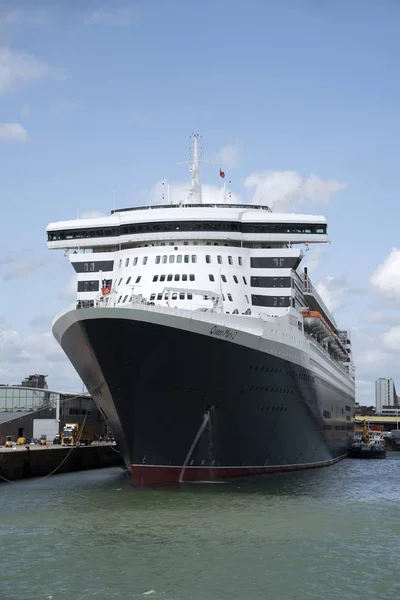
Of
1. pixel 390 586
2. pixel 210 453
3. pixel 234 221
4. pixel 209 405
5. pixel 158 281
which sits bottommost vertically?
pixel 390 586

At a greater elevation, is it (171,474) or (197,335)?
(197,335)

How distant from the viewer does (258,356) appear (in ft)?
98.4

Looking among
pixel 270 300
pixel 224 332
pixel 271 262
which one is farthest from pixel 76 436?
pixel 224 332

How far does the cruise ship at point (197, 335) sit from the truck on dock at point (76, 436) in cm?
1805

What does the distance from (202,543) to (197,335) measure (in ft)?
30.4

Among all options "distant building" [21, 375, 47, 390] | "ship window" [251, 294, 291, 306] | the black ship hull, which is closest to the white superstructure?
"ship window" [251, 294, 291, 306]

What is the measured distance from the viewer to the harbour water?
16.3m

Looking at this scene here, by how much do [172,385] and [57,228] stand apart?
1404cm

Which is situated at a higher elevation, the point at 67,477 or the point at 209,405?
the point at 209,405

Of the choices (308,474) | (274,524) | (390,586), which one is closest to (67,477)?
(308,474)

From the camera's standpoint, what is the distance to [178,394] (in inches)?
1105

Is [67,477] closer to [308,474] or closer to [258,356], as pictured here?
[308,474]

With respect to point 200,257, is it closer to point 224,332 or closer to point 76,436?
point 224,332

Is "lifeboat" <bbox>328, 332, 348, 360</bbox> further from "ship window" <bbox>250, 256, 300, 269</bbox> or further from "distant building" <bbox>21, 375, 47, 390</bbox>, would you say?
"distant building" <bbox>21, 375, 47, 390</bbox>
